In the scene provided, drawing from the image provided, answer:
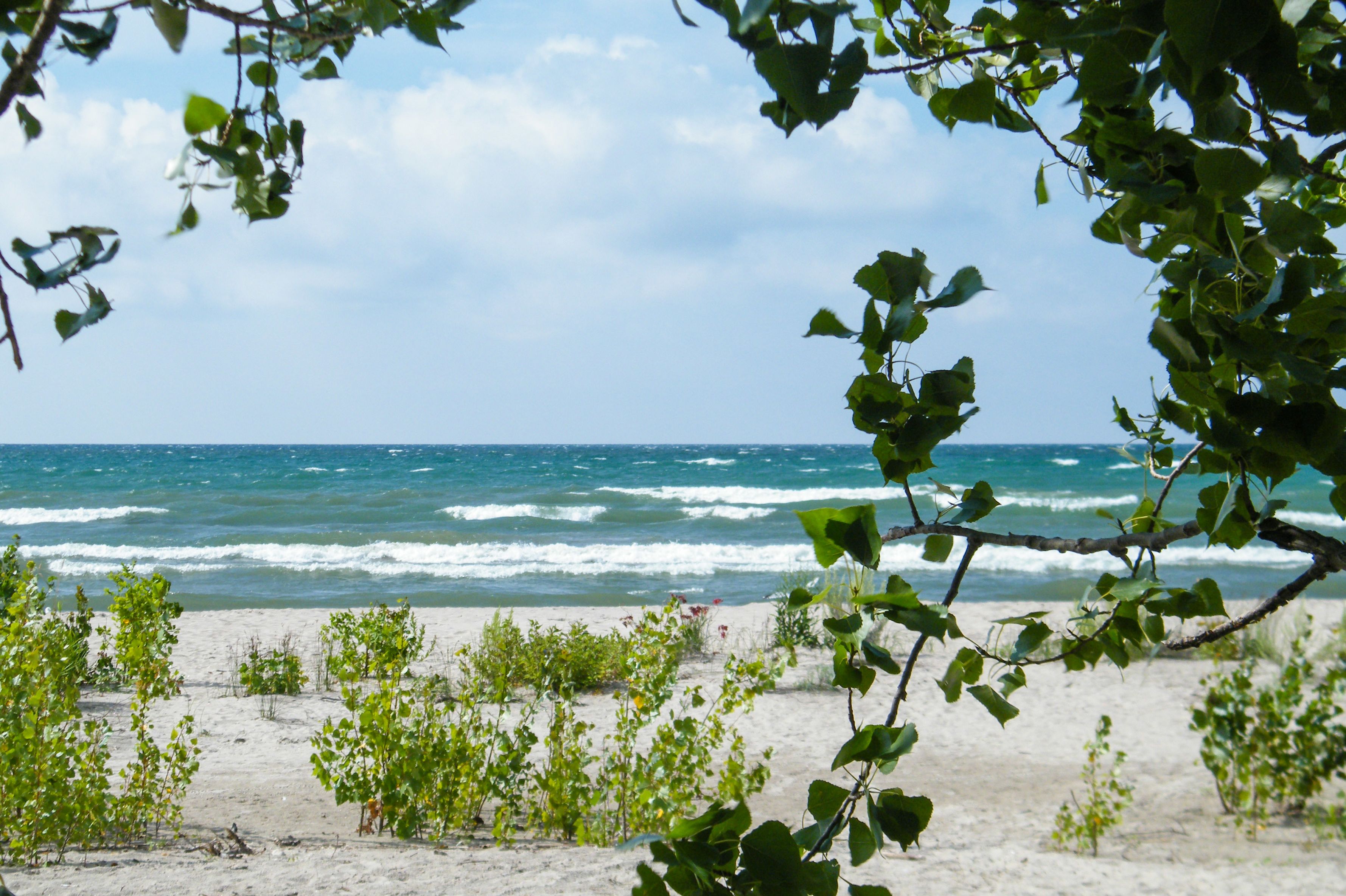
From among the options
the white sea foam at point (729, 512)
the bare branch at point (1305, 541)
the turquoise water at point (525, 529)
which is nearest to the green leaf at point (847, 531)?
the bare branch at point (1305, 541)

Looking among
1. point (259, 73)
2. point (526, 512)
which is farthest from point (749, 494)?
point (259, 73)

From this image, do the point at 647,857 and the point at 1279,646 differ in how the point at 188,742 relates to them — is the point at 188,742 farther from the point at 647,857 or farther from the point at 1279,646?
the point at 1279,646

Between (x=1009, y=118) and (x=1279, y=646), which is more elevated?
(x=1009, y=118)

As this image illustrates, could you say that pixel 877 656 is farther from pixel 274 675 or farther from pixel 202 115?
pixel 274 675

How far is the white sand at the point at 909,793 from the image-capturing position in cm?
307

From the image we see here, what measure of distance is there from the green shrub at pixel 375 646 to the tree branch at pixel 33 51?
134 inches

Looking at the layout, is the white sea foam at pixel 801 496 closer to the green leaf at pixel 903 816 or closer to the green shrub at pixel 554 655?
the green shrub at pixel 554 655

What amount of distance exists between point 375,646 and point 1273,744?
14.7 ft

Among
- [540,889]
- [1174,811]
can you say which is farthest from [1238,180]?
[1174,811]

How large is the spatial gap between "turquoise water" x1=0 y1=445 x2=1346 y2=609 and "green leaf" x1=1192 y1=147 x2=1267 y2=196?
163cm

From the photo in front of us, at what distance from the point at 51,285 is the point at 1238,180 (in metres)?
0.78

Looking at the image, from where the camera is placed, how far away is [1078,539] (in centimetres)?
82

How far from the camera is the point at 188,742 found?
5355 mm

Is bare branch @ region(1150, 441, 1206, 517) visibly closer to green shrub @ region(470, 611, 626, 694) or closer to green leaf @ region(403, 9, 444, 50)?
green leaf @ region(403, 9, 444, 50)
